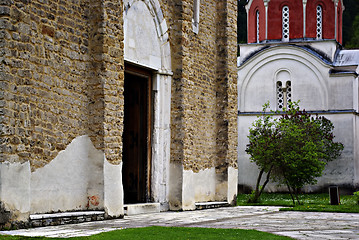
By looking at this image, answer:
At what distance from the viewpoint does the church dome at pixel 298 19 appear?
95.7 ft

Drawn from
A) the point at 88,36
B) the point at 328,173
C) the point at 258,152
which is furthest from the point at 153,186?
the point at 328,173

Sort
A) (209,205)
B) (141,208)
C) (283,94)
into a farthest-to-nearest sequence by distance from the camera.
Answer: (283,94)
(209,205)
(141,208)

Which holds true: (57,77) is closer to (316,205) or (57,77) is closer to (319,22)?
(316,205)

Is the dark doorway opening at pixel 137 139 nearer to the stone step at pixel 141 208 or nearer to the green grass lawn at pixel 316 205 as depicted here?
the stone step at pixel 141 208

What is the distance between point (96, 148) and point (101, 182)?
1.87ft

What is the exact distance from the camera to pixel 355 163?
28.0 m

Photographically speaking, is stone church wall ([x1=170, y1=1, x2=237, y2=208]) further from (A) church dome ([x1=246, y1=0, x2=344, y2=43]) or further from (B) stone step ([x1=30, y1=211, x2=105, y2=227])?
(A) church dome ([x1=246, y1=0, x2=344, y2=43])

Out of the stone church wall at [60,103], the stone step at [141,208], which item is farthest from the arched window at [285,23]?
the stone church wall at [60,103]

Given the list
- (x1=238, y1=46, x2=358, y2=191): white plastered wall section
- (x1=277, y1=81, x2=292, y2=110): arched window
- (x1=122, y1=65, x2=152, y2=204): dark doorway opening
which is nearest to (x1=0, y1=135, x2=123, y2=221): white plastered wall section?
(x1=122, y1=65, x2=152, y2=204): dark doorway opening

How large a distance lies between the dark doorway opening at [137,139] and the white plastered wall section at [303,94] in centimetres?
1676

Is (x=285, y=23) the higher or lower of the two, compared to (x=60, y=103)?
higher

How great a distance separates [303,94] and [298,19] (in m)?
3.66

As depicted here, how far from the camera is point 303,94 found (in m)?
28.7

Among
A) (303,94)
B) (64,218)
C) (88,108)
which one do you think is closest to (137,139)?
(88,108)
